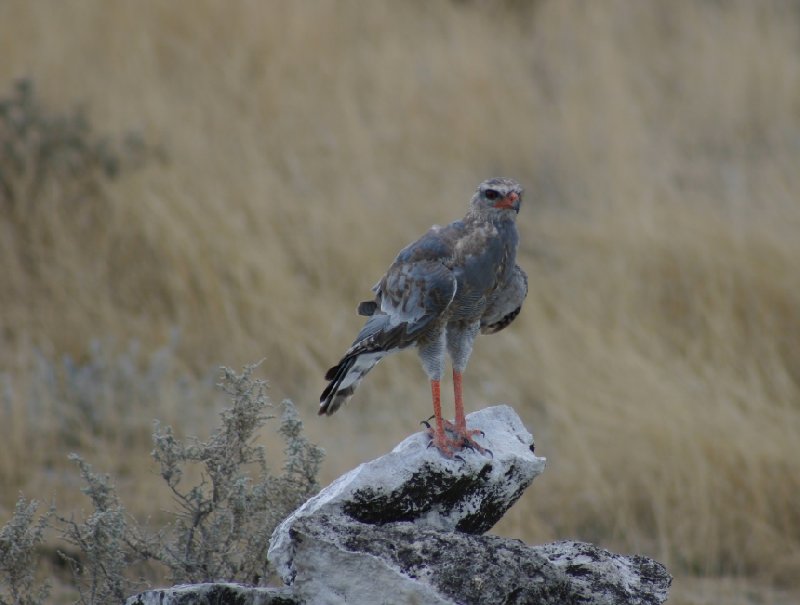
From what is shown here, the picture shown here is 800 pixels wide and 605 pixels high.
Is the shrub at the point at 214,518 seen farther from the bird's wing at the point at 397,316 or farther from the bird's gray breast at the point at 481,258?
the bird's gray breast at the point at 481,258

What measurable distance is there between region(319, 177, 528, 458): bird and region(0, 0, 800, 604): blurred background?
2.21 metres

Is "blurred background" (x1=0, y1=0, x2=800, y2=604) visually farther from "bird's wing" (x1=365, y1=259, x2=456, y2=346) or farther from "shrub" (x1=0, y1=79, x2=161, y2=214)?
"bird's wing" (x1=365, y1=259, x2=456, y2=346)

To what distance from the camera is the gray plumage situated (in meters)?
Answer: 3.72

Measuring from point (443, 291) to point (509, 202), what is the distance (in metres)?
0.35

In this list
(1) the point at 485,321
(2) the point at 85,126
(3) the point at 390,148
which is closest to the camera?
(1) the point at 485,321

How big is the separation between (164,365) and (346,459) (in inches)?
56.7

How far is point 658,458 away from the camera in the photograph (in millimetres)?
7020

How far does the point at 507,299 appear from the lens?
400cm

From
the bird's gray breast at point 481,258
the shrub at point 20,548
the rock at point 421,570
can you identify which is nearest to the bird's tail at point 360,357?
the bird's gray breast at point 481,258

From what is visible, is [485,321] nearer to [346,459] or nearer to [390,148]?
[346,459]

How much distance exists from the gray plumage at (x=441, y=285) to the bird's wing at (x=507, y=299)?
1cm

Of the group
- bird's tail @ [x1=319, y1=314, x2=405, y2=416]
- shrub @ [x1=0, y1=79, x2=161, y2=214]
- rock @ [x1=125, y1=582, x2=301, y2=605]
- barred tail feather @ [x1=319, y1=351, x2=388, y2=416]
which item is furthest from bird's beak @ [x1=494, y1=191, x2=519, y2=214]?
shrub @ [x1=0, y1=79, x2=161, y2=214]

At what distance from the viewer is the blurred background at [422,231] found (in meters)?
7.08

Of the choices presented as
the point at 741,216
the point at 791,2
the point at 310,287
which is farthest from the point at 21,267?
the point at 791,2
